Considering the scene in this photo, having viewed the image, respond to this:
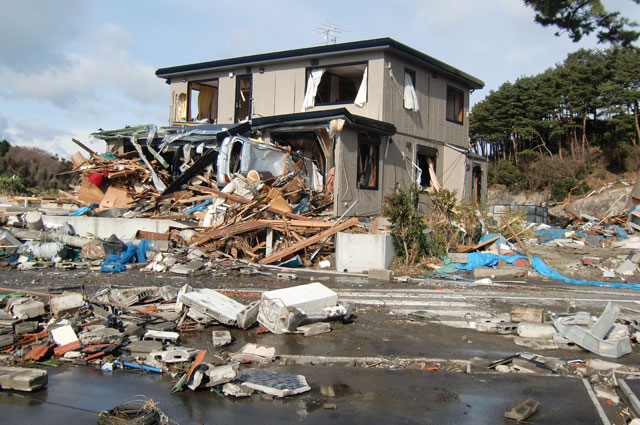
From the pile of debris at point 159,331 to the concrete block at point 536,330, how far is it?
2625mm

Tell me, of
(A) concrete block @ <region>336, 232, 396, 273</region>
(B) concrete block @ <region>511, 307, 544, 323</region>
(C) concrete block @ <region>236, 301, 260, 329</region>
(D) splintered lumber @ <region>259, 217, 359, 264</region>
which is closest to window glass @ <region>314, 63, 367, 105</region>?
(D) splintered lumber @ <region>259, 217, 359, 264</region>

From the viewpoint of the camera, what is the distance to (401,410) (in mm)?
5164

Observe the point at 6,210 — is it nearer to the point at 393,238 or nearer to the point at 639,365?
the point at 393,238

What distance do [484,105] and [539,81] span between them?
15.6ft

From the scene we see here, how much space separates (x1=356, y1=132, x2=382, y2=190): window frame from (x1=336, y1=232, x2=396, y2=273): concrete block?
4193mm

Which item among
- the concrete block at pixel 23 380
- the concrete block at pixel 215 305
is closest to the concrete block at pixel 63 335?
the concrete block at pixel 23 380

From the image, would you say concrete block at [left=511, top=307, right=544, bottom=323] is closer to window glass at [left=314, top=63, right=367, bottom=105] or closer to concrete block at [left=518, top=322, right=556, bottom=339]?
concrete block at [left=518, top=322, right=556, bottom=339]

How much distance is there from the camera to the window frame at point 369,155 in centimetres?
1811

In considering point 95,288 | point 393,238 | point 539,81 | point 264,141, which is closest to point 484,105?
point 539,81

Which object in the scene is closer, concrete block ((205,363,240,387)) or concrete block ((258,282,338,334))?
concrete block ((205,363,240,387))

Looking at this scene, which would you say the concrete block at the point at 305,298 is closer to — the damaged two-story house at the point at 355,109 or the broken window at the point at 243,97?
the damaged two-story house at the point at 355,109

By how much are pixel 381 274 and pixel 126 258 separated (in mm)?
6935

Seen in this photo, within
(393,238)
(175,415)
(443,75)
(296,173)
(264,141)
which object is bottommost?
(175,415)

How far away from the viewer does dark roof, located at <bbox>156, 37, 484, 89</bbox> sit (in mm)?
18547
